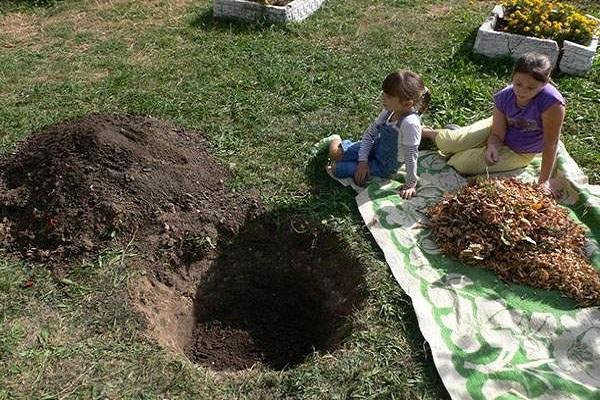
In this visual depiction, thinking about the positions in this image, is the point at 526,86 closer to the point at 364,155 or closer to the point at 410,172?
the point at 410,172

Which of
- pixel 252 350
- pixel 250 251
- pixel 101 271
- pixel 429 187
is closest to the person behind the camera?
pixel 101 271

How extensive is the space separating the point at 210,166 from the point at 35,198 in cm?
134

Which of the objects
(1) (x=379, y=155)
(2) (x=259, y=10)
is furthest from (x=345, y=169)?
(2) (x=259, y=10)

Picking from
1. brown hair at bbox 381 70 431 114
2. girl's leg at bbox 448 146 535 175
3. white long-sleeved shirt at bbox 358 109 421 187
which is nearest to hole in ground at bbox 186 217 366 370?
white long-sleeved shirt at bbox 358 109 421 187

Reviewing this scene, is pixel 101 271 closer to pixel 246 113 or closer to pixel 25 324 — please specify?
pixel 25 324

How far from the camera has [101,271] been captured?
3.92 metres

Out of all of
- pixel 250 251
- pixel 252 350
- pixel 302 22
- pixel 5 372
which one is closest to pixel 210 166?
pixel 250 251

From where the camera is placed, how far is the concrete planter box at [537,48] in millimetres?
6375

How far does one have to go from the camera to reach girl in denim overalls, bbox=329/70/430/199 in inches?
167

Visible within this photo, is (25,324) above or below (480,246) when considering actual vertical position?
below

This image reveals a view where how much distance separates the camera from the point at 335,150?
16.2 feet

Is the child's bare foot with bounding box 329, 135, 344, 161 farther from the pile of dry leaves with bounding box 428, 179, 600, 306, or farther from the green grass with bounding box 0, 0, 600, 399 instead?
the pile of dry leaves with bounding box 428, 179, 600, 306

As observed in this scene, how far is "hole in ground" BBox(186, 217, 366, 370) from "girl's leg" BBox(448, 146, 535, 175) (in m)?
1.38

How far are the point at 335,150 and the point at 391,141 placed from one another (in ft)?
1.85
